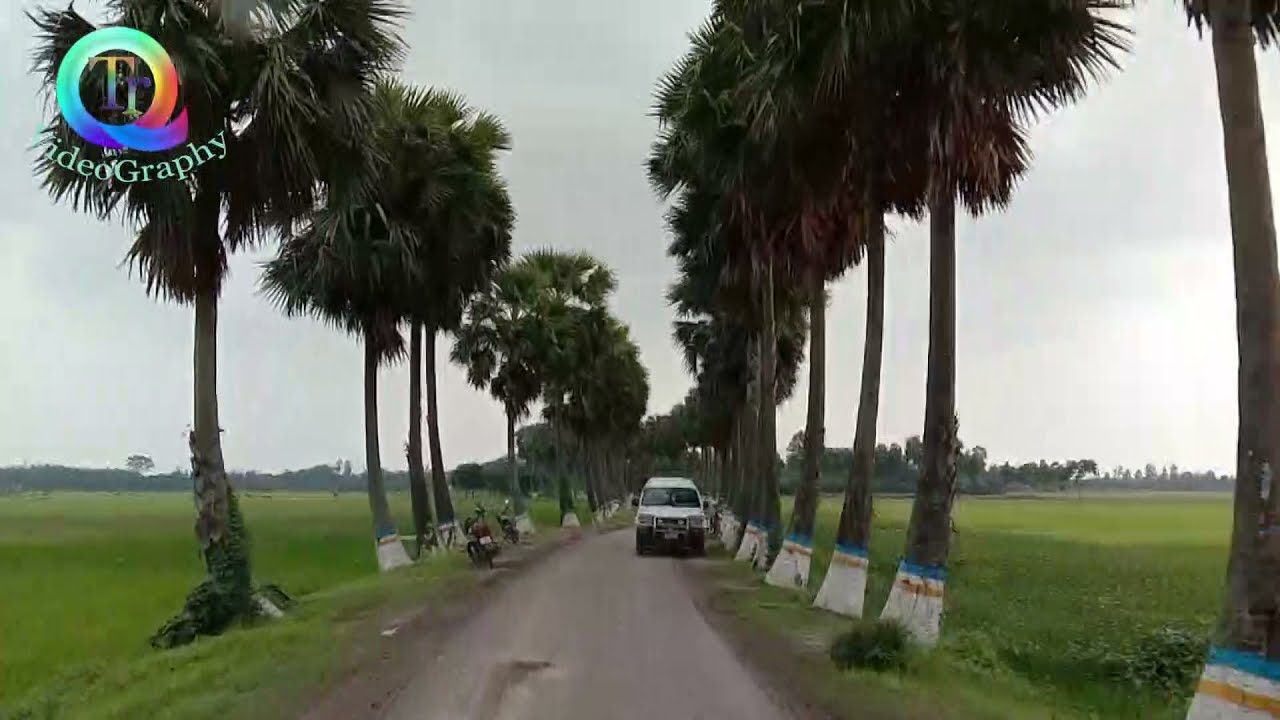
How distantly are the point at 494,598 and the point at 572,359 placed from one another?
3150 centimetres

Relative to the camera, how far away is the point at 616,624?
55.4 ft

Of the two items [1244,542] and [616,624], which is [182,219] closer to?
[616,624]

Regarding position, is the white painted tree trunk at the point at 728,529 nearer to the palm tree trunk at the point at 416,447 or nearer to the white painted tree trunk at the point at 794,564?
the palm tree trunk at the point at 416,447

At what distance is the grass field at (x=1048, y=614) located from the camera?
509 inches

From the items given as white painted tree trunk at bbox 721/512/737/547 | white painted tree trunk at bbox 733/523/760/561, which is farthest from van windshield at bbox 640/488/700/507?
white painted tree trunk at bbox 733/523/760/561


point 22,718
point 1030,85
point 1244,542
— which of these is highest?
point 1030,85

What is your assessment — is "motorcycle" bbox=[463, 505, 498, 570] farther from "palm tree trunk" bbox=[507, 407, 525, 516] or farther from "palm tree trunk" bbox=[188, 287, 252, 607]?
"palm tree trunk" bbox=[507, 407, 525, 516]

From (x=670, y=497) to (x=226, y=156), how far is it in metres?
22.3

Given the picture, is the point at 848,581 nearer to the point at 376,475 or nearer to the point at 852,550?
the point at 852,550

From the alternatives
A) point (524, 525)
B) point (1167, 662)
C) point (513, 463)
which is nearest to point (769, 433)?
point (1167, 662)

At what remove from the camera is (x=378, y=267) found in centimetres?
2681

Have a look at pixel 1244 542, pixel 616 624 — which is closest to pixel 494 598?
pixel 616 624

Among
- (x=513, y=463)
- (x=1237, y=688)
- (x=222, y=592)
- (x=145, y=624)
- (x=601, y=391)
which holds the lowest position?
(x=145, y=624)

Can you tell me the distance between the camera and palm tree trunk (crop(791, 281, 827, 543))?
23.7 meters
